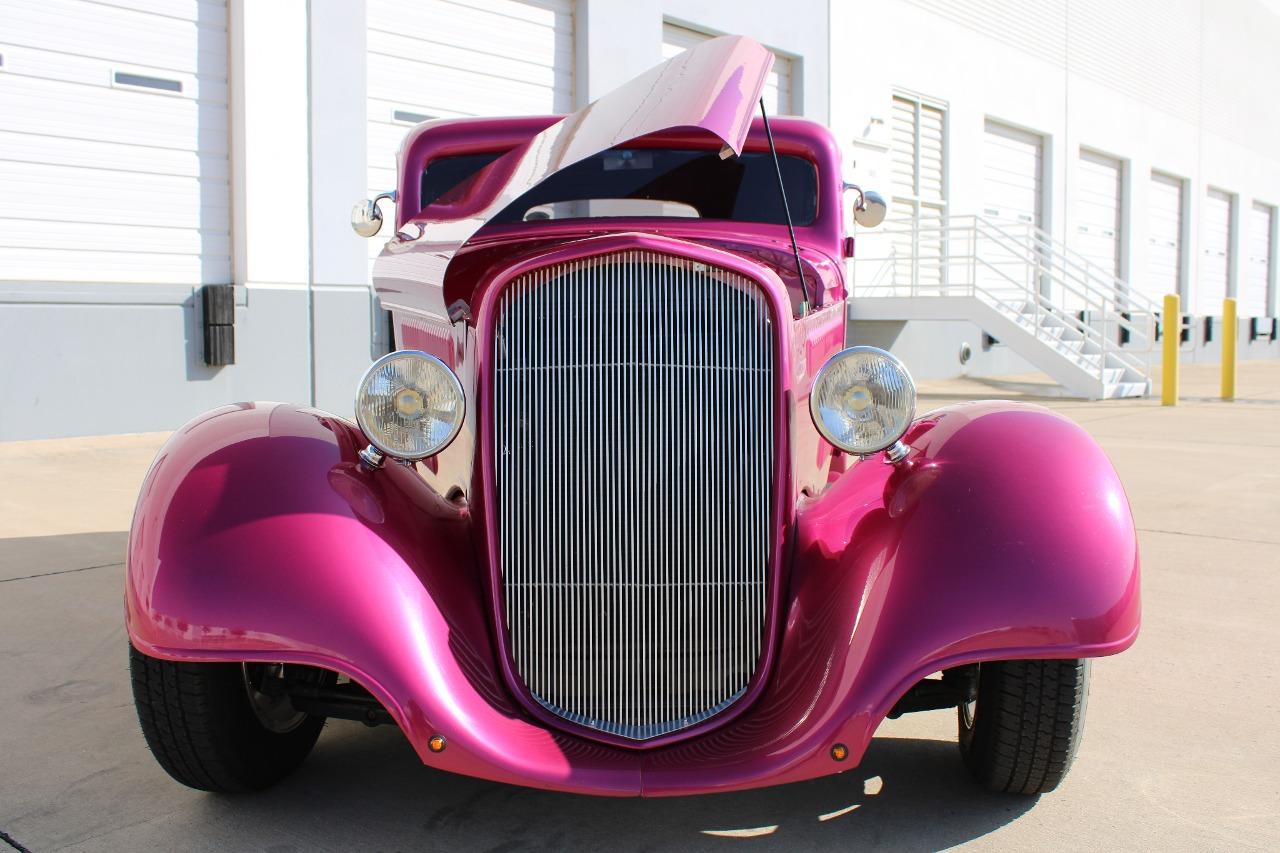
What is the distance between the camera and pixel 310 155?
9.43m

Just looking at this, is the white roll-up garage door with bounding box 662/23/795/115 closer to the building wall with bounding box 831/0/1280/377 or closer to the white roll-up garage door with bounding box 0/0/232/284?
the building wall with bounding box 831/0/1280/377

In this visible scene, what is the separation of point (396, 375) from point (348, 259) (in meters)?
7.78

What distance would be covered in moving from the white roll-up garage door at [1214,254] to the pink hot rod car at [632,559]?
990 inches

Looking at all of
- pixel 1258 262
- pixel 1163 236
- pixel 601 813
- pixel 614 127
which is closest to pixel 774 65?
pixel 614 127

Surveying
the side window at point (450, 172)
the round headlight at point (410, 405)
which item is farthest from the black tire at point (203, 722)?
the side window at point (450, 172)

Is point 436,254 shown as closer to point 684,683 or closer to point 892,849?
point 684,683

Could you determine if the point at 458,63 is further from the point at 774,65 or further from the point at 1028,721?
the point at 1028,721

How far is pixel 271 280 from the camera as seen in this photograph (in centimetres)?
930

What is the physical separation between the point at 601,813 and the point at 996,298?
42.1 ft

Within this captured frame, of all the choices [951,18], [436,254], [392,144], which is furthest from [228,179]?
[951,18]

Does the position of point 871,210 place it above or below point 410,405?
above

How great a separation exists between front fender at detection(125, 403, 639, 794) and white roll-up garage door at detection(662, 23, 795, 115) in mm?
10755

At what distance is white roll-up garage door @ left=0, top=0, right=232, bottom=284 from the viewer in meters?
8.09

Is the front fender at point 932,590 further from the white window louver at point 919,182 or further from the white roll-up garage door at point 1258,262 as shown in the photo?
the white roll-up garage door at point 1258,262
